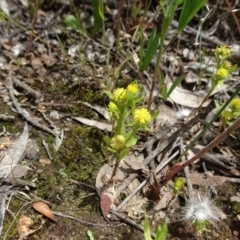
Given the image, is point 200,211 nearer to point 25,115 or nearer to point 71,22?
point 25,115

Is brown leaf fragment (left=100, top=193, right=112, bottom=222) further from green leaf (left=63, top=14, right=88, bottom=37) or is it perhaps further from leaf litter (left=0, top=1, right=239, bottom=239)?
green leaf (left=63, top=14, right=88, bottom=37)

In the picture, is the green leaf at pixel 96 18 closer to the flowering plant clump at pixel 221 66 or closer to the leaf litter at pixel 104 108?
the leaf litter at pixel 104 108

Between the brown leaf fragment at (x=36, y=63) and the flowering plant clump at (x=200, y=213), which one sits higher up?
the brown leaf fragment at (x=36, y=63)

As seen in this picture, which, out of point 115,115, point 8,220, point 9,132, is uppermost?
point 115,115

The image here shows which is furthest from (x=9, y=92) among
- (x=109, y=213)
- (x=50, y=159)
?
(x=109, y=213)

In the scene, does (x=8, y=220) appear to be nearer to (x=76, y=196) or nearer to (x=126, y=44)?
(x=76, y=196)

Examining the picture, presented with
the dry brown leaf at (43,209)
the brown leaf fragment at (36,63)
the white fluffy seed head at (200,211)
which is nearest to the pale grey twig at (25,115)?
the brown leaf fragment at (36,63)
